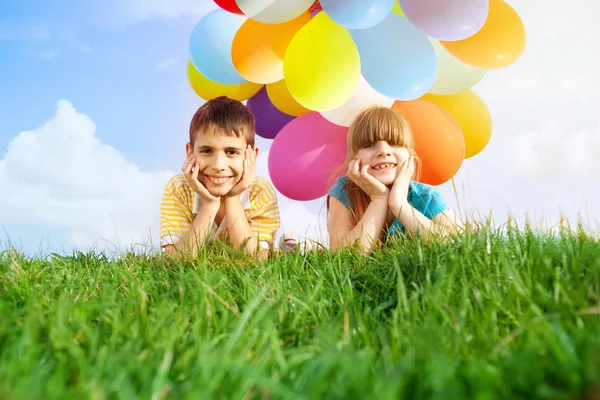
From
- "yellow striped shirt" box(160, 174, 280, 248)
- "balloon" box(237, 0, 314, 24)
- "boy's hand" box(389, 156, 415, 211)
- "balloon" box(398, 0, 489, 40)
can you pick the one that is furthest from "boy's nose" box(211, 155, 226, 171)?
"balloon" box(398, 0, 489, 40)

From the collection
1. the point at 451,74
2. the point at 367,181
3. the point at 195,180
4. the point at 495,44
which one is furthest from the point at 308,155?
the point at 495,44

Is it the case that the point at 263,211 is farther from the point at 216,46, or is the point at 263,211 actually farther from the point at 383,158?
the point at 216,46

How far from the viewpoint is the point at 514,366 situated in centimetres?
69

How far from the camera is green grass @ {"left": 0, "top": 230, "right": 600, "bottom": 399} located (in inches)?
25.1

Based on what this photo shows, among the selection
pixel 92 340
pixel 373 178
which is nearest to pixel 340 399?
pixel 92 340

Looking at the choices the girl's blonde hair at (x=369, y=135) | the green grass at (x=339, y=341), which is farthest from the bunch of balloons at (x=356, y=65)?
the green grass at (x=339, y=341)

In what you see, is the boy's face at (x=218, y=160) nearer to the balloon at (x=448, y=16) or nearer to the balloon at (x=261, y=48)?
the balloon at (x=261, y=48)

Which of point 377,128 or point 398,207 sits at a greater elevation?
point 377,128

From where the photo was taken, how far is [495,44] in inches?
120

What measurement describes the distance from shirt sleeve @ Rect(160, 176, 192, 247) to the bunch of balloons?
72cm

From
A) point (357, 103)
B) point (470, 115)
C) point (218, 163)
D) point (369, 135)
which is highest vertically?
point (470, 115)

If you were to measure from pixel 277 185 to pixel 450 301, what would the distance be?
216 cm

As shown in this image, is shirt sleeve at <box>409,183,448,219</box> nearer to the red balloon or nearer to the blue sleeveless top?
the blue sleeveless top

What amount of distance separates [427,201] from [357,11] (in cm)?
104
